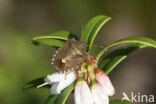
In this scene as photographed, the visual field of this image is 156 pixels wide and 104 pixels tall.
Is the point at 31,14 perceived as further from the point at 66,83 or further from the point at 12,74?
the point at 66,83

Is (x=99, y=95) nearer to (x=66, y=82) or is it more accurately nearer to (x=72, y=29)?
(x=66, y=82)

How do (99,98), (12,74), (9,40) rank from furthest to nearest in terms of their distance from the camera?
1. (9,40)
2. (12,74)
3. (99,98)

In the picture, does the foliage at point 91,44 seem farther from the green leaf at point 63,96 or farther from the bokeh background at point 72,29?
the bokeh background at point 72,29

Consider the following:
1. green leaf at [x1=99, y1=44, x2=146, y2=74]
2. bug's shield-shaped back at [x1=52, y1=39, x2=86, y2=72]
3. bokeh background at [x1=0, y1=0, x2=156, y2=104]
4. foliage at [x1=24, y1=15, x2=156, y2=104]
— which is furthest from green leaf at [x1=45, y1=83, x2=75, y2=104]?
bokeh background at [x1=0, y1=0, x2=156, y2=104]

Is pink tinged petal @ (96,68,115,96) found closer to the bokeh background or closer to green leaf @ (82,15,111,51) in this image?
green leaf @ (82,15,111,51)

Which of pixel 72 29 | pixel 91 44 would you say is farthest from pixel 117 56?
pixel 72 29

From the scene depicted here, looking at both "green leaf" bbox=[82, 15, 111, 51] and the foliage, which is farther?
"green leaf" bbox=[82, 15, 111, 51]

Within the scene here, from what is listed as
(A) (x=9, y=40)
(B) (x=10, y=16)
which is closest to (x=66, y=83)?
(A) (x=9, y=40)
